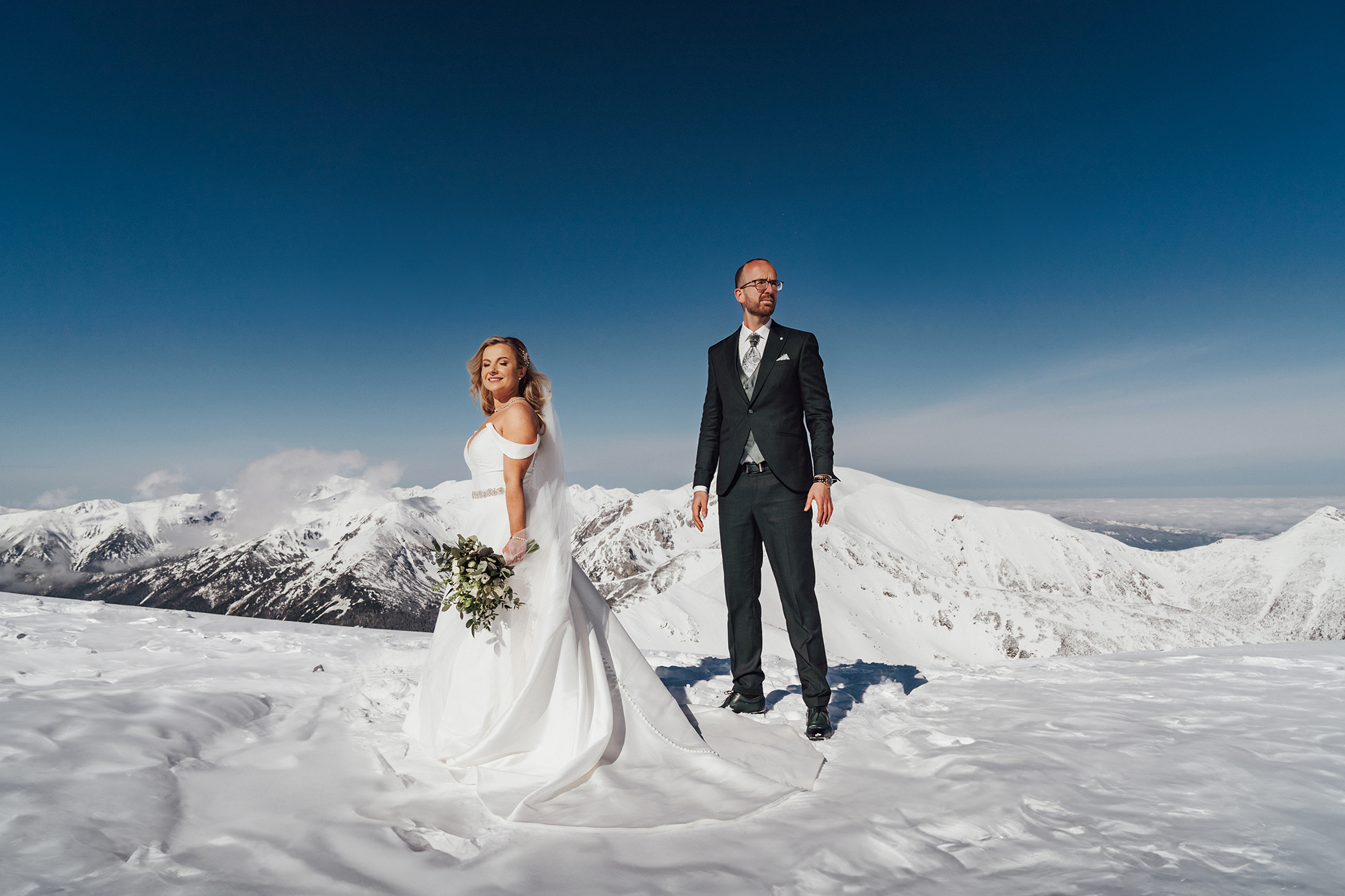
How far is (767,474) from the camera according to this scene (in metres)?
4.85

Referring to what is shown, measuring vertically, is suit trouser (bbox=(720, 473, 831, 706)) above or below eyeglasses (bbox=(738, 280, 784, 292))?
below

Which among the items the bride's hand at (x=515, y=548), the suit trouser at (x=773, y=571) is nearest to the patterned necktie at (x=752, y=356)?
the suit trouser at (x=773, y=571)

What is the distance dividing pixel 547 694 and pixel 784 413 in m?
2.66

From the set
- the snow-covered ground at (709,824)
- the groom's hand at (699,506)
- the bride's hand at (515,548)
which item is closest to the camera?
the snow-covered ground at (709,824)

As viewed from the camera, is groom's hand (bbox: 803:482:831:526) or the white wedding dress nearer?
the white wedding dress

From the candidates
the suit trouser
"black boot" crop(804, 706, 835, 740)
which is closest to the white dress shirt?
the suit trouser

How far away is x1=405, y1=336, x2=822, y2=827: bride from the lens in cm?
334

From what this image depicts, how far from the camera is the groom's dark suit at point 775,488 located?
4727 mm

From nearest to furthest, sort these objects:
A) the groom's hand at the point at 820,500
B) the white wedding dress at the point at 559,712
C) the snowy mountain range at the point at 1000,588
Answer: the white wedding dress at the point at 559,712, the groom's hand at the point at 820,500, the snowy mountain range at the point at 1000,588

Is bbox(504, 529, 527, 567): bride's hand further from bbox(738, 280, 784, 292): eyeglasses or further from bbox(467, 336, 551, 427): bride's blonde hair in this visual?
bbox(738, 280, 784, 292): eyeglasses

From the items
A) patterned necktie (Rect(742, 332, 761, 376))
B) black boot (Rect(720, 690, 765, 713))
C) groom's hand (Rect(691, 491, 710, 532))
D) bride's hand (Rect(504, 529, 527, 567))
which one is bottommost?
black boot (Rect(720, 690, 765, 713))

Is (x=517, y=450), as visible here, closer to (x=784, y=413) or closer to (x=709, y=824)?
(x=784, y=413)

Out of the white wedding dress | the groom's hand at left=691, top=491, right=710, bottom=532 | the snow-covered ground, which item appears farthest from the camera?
the groom's hand at left=691, top=491, right=710, bottom=532

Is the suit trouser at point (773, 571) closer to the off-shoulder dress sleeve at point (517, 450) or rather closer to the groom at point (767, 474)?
the groom at point (767, 474)
